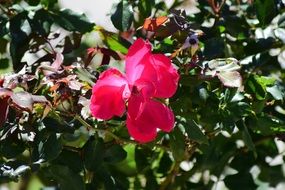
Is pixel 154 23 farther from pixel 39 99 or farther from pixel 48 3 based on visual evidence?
pixel 48 3

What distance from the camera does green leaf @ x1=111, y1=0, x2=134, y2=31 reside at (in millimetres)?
1142

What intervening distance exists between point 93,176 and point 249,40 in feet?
1.27

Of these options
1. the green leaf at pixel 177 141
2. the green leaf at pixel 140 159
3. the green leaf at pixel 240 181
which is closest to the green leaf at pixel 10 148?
the green leaf at pixel 177 141

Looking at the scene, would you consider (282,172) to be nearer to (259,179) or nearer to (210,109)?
(259,179)

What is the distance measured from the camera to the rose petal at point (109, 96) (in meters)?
0.85

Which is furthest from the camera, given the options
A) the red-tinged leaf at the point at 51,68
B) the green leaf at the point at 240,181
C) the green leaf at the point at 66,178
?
the green leaf at the point at 240,181

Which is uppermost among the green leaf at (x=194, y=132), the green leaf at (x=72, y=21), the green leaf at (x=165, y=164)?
the green leaf at (x=72, y=21)

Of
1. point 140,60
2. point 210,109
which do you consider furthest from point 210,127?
point 140,60

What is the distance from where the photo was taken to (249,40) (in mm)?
1264

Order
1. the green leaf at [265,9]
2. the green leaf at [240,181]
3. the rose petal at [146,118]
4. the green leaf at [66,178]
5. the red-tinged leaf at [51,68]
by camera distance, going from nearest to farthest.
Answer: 1. the rose petal at [146,118]
2. the red-tinged leaf at [51,68]
3. the green leaf at [66,178]
4. the green leaf at [265,9]
5. the green leaf at [240,181]

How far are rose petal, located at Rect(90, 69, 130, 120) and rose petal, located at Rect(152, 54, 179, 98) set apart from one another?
0.04 metres

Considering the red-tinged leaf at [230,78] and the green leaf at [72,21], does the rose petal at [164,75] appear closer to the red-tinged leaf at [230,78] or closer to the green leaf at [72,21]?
the red-tinged leaf at [230,78]

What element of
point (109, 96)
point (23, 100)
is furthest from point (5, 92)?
point (109, 96)

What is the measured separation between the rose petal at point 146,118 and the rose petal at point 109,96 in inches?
0.6
